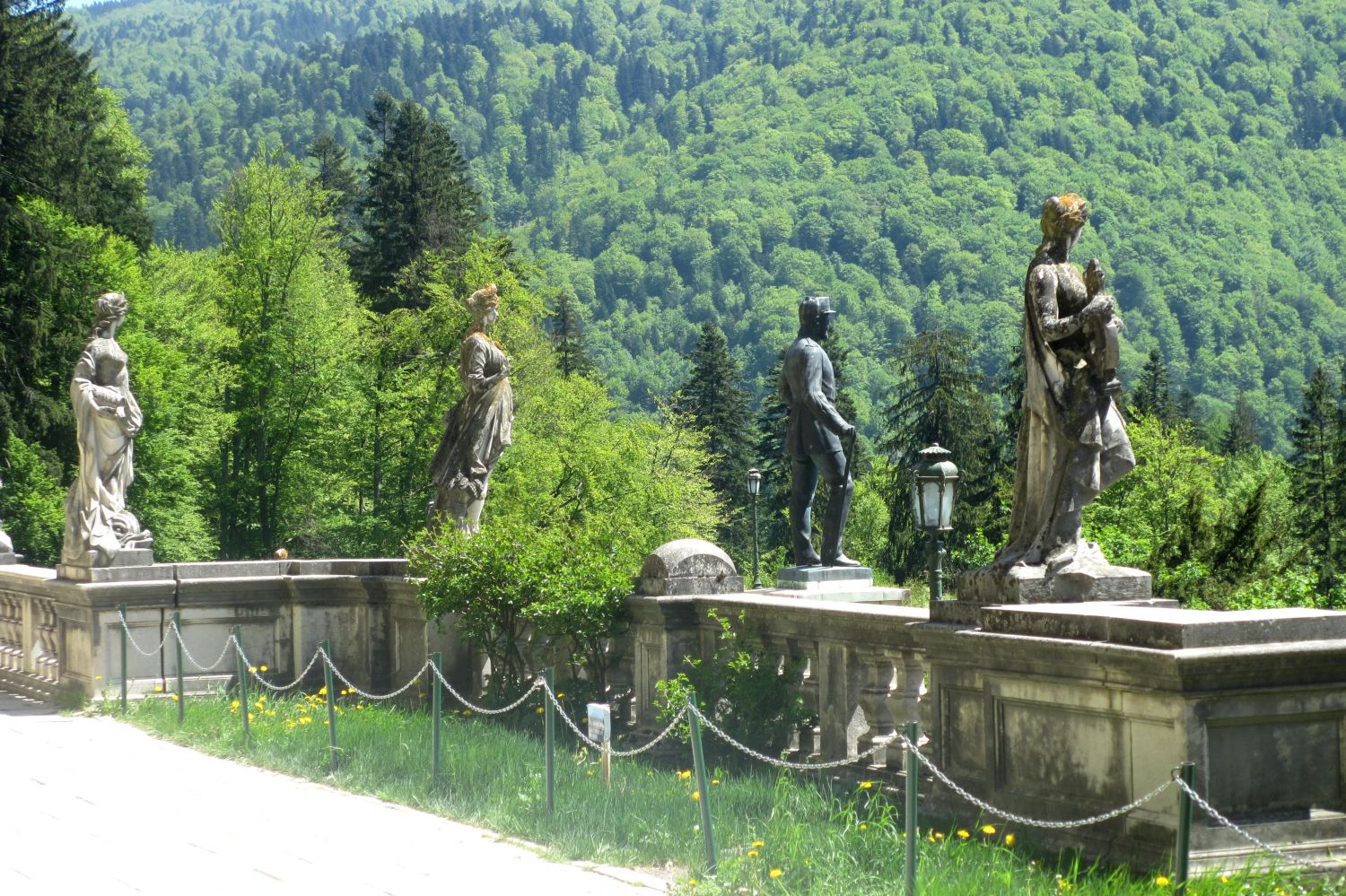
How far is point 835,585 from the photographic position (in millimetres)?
12398

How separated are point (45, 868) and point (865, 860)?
4.40 meters

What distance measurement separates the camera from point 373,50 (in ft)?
542

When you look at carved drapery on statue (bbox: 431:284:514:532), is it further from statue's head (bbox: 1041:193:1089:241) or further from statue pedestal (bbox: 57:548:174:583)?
statue's head (bbox: 1041:193:1089:241)

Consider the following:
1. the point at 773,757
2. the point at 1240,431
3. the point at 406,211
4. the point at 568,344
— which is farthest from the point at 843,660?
the point at 1240,431

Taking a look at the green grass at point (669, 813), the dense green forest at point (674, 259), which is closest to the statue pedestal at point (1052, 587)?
the green grass at point (669, 813)

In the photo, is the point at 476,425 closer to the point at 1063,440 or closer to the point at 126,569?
the point at 126,569

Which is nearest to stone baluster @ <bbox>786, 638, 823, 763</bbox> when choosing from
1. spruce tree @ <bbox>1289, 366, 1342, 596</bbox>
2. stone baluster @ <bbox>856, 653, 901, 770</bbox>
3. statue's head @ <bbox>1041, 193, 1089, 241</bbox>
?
stone baluster @ <bbox>856, 653, 901, 770</bbox>

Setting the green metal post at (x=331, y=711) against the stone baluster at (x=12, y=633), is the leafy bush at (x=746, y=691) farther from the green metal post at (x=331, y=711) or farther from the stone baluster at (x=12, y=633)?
the stone baluster at (x=12, y=633)

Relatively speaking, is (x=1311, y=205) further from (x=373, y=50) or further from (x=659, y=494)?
(x=659, y=494)

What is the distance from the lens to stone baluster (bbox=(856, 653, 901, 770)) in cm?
969

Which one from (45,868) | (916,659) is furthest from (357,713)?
(916,659)

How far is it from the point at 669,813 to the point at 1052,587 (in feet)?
8.18

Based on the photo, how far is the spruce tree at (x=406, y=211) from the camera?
167 feet

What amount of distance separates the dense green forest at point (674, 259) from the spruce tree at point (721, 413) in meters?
0.21
